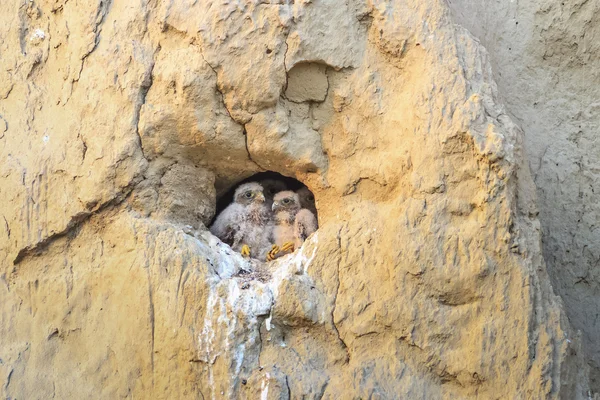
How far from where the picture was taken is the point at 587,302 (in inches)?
163

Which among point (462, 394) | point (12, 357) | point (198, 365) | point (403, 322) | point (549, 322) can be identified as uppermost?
point (549, 322)

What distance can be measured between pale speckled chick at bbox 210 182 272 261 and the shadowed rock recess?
0.52 meters

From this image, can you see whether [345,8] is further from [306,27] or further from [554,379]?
[554,379]

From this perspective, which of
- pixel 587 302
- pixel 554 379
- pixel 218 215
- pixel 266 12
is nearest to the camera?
pixel 554 379

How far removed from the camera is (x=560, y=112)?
14.2 feet

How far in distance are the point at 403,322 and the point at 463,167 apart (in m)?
0.82

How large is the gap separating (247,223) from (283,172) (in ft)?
2.26

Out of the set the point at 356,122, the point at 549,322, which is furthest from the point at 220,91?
the point at 549,322

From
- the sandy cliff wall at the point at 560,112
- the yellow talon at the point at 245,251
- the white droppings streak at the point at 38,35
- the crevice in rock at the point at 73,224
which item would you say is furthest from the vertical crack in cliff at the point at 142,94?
the sandy cliff wall at the point at 560,112

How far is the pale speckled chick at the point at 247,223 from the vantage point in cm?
448

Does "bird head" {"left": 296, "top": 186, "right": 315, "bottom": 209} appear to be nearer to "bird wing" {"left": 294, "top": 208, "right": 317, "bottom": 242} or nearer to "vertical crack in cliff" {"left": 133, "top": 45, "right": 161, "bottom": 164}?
"bird wing" {"left": 294, "top": 208, "right": 317, "bottom": 242}

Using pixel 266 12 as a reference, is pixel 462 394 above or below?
below

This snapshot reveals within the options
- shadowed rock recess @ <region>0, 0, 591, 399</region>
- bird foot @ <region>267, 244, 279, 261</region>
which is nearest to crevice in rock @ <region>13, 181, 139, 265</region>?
shadowed rock recess @ <region>0, 0, 591, 399</region>

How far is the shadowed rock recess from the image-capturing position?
3307 millimetres
